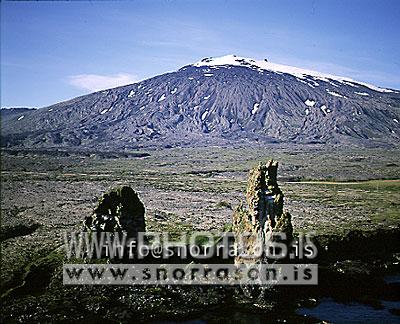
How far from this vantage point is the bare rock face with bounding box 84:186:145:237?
4256 cm

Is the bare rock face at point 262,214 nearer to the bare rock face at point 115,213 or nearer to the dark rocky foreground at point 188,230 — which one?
the dark rocky foreground at point 188,230

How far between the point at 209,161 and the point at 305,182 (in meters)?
64.9

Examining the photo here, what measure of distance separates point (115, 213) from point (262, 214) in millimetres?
12521

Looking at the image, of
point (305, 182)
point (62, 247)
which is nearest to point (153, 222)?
point (62, 247)

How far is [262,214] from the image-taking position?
140ft

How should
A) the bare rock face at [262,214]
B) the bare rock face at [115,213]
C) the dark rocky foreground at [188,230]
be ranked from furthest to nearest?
the bare rock face at [115,213]
the bare rock face at [262,214]
the dark rocky foreground at [188,230]

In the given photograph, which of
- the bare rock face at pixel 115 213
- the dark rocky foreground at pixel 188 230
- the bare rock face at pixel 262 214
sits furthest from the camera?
the bare rock face at pixel 115 213

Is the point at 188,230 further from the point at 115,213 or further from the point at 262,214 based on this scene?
the point at 262,214

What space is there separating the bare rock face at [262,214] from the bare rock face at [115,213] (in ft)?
32.2

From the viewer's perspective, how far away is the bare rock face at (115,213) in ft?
140

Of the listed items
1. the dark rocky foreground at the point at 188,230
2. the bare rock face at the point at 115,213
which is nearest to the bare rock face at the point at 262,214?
the dark rocky foreground at the point at 188,230

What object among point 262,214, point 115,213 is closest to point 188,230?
point 115,213

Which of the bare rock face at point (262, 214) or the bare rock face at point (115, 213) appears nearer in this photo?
the bare rock face at point (262, 214)

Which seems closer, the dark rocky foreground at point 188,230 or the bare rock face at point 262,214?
the dark rocky foreground at point 188,230
